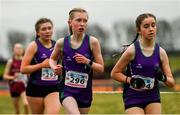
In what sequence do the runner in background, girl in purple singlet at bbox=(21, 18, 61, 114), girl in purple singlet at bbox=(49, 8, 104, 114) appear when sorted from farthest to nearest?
the runner in background
girl in purple singlet at bbox=(21, 18, 61, 114)
girl in purple singlet at bbox=(49, 8, 104, 114)

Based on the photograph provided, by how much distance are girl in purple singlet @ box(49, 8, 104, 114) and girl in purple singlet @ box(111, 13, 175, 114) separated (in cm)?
58

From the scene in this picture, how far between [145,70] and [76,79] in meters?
1.02

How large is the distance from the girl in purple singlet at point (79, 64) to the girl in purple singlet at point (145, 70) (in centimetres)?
58

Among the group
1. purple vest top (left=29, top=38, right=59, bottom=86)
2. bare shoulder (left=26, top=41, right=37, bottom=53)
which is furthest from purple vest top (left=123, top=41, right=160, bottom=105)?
bare shoulder (left=26, top=41, right=37, bottom=53)

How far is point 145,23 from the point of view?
22.2ft

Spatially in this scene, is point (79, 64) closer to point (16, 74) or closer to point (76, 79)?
point (76, 79)

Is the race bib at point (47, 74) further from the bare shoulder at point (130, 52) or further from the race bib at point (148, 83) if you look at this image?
the race bib at point (148, 83)

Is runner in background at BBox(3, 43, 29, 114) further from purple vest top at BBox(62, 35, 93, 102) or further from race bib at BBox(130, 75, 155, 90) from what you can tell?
race bib at BBox(130, 75, 155, 90)

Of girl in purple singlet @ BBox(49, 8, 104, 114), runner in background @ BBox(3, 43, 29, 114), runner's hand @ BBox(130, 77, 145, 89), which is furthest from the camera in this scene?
runner in background @ BBox(3, 43, 29, 114)

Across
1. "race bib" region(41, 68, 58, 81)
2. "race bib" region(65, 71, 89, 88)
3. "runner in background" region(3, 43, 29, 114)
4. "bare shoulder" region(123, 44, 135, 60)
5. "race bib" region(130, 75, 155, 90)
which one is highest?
"bare shoulder" region(123, 44, 135, 60)

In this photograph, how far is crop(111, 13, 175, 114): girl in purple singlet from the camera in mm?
6730

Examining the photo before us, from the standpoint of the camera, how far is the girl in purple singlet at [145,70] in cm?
673

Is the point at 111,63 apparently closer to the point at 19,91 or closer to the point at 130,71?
the point at 19,91

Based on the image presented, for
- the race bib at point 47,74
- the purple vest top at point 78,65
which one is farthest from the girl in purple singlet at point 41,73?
the purple vest top at point 78,65
